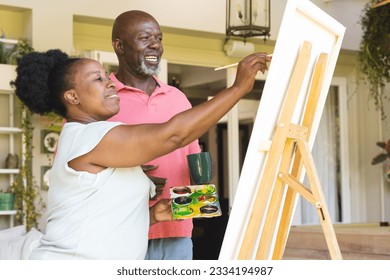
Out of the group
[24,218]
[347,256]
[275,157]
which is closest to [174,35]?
[24,218]

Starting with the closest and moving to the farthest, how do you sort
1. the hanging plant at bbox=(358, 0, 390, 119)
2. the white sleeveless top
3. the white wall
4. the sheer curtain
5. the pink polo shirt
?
the white sleeveless top
the pink polo shirt
the white wall
the hanging plant at bbox=(358, 0, 390, 119)
the sheer curtain

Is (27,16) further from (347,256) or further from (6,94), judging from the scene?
(347,256)

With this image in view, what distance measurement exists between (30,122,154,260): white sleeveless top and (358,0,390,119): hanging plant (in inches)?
194

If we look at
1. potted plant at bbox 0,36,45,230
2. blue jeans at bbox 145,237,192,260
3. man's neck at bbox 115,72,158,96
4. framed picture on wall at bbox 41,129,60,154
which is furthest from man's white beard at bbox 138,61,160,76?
framed picture on wall at bbox 41,129,60,154

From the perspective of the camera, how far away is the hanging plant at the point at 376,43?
6.43m

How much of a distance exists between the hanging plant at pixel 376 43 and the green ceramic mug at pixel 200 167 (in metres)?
4.52

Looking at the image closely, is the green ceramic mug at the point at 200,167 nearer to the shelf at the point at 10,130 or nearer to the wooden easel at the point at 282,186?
the wooden easel at the point at 282,186

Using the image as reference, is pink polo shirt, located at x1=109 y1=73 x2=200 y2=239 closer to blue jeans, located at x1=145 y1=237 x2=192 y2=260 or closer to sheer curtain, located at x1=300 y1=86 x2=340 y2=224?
blue jeans, located at x1=145 y1=237 x2=192 y2=260

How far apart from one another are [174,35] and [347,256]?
2952 mm

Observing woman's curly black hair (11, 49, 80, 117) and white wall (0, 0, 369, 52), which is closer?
woman's curly black hair (11, 49, 80, 117)

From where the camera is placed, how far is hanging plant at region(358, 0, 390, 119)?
21.1ft

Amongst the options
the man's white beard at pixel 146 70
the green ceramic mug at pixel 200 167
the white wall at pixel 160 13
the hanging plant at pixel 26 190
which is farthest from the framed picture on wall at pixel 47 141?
the green ceramic mug at pixel 200 167

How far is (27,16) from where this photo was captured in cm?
544

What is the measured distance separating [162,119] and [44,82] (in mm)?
499
